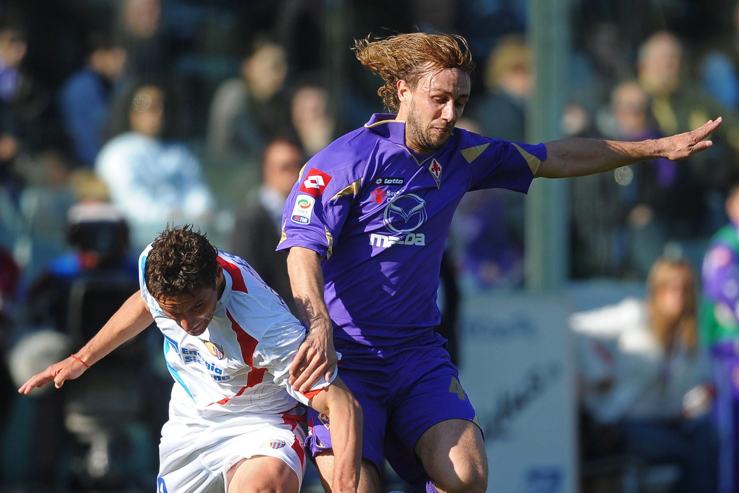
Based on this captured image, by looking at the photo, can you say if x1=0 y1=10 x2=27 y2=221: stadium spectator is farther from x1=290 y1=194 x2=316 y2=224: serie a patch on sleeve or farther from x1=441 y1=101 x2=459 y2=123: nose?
x1=441 y1=101 x2=459 y2=123: nose

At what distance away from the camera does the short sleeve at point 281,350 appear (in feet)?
16.2

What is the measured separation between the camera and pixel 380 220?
513cm

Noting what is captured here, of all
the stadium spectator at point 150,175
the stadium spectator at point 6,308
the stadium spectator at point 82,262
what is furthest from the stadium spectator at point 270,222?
the stadium spectator at point 6,308

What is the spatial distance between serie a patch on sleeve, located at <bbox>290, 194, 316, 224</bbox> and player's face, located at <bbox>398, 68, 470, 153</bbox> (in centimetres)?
47

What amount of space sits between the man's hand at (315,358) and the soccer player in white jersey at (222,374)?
0.13 ft

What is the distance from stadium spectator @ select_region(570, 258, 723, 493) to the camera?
31.1 feet

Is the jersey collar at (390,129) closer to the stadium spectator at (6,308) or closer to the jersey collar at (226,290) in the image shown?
the jersey collar at (226,290)

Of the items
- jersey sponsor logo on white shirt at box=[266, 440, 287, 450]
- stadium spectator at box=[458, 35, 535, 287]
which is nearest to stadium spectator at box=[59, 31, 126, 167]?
stadium spectator at box=[458, 35, 535, 287]

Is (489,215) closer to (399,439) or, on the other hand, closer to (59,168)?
(59,168)

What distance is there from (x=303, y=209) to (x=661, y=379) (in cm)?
524

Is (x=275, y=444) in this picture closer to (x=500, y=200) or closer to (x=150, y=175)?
(x=150, y=175)

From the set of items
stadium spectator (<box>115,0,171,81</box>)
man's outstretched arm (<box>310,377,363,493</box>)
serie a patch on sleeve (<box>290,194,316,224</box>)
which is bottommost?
man's outstretched arm (<box>310,377,363,493</box>)

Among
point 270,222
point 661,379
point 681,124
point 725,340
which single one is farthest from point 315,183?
point 681,124

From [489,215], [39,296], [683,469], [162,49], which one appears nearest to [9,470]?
[39,296]
